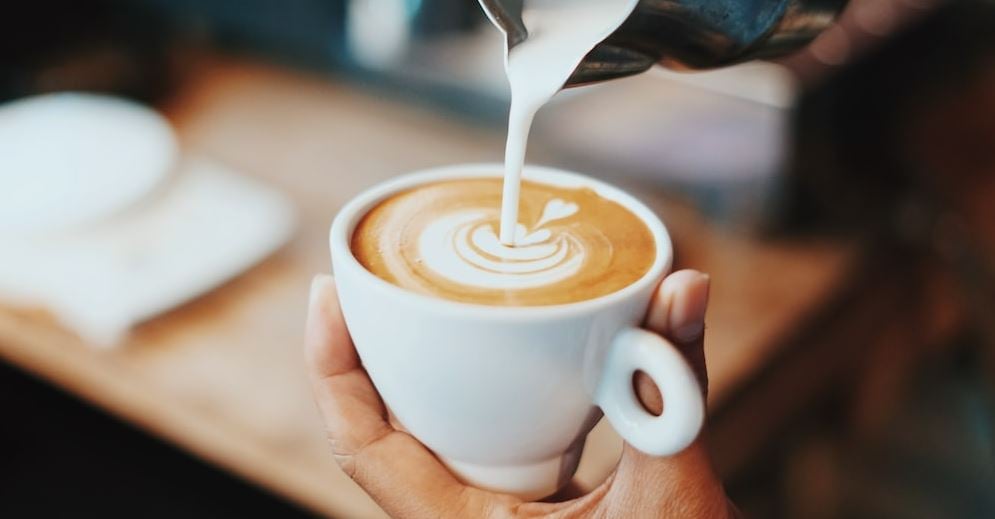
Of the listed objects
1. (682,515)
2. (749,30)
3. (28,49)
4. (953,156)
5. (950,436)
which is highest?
(749,30)

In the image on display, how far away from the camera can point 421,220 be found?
60 cm

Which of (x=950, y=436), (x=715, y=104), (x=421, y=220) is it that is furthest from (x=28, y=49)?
(x=950, y=436)

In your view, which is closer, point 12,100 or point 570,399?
point 570,399

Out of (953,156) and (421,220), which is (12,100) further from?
(953,156)

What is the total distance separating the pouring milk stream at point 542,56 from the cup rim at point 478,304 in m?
0.08

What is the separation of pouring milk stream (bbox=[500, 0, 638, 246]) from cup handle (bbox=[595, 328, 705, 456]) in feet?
0.38

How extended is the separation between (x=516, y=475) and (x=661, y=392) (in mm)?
134

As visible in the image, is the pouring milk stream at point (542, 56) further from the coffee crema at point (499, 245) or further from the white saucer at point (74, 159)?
the white saucer at point (74, 159)

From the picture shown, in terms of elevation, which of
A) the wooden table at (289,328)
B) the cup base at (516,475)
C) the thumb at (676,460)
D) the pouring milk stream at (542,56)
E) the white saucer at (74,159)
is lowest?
the wooden table at (289,328)

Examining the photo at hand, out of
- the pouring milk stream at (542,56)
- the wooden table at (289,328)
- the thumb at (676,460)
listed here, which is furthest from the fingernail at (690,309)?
the wooden table at (289,328)

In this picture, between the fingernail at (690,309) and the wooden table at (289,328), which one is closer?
the fingernail at (690,309)

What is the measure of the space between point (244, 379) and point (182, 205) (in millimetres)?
345

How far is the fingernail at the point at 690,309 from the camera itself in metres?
0.48

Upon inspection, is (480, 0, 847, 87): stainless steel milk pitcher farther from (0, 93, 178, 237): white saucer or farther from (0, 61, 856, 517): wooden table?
(0, 93, 178, 237): white saucer
